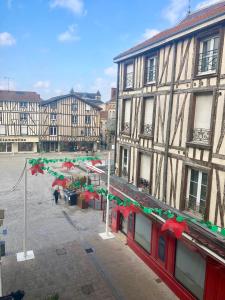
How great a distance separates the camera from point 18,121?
39.8 m

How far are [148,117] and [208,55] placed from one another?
3.44m

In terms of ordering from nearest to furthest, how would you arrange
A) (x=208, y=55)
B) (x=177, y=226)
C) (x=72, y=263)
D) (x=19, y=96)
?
(x=177, y=226) < (x=208, y=55) < (x=72, y=263) < (x=19, y=96)

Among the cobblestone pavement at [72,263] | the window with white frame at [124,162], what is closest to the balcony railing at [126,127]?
the window with white frame at [124,162]

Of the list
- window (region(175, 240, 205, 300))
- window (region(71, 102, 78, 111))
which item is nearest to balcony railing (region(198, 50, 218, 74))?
window (region(175, 240, 205, 300))

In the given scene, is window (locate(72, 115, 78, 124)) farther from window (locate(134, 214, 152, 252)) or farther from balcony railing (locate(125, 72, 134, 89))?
window (locate(134, 214, 152, 252))

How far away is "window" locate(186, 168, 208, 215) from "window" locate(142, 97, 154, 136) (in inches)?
102

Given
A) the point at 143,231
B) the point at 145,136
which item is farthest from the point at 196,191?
the point at 143,231

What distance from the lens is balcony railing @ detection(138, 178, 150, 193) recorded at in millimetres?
10755

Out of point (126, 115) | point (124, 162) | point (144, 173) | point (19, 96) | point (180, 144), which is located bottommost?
point (144, 173)

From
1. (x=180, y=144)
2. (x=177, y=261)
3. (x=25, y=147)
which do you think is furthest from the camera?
(x=25, y=147)

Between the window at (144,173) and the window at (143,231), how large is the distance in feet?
5.08

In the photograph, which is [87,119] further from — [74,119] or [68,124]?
[68,124]

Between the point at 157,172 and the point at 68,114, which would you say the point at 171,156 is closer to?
the point at 157,172

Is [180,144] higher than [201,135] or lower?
lower
